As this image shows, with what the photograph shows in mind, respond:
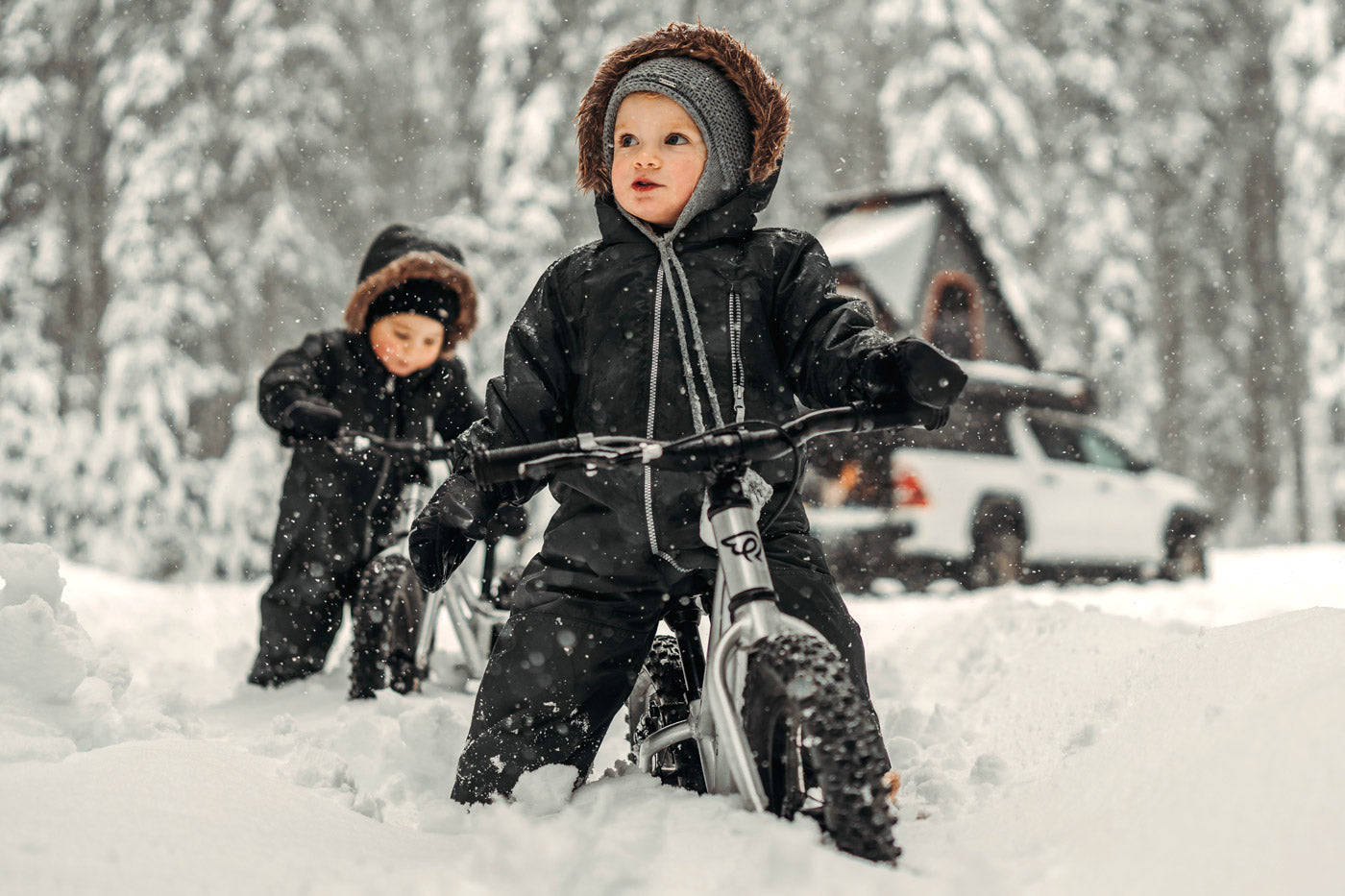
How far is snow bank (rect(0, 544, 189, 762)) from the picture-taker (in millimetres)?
2381

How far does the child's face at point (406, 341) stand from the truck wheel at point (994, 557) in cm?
638

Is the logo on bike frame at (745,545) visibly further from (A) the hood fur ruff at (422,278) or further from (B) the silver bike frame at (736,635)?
(A) the hood fur ruff at (422,278)

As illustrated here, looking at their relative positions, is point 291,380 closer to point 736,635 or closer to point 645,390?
point 645,390

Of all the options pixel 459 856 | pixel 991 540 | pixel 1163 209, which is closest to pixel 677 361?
pixel 459 856

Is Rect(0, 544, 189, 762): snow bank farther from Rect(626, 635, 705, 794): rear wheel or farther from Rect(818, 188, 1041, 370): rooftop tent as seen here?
Rect(818, 188, 1041, 370): rooftop tent

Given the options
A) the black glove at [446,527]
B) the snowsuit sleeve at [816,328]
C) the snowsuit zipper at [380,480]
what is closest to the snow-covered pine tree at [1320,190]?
the snowsuit zipper at [380,480]

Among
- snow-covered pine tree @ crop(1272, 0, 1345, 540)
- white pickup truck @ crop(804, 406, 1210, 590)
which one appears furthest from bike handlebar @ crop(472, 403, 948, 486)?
snow-covered pine tree @ crop(1272, 0, 1345, 540)

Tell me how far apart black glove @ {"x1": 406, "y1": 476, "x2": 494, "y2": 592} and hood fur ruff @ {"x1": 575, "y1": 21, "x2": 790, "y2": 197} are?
3.10 ft

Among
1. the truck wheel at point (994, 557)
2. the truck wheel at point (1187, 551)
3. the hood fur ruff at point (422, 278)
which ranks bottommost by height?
the truck wheel at point (1187, 551)

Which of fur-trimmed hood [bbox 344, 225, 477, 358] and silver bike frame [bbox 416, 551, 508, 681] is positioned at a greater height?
fur-trimmed hood [bbox 344, 225, 477, 358]

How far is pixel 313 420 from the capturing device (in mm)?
4512

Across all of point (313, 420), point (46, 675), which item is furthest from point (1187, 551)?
point (46, 675)

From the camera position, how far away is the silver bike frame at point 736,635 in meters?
2.03

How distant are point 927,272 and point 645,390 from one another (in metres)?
12.6
